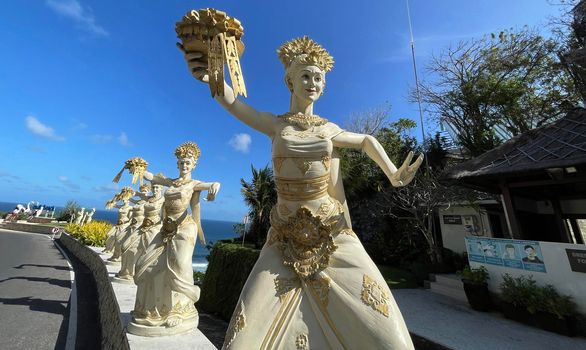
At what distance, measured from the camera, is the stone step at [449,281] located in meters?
9.87

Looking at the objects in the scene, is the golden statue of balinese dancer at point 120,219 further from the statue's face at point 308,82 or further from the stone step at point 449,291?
the stone step at point 449,291

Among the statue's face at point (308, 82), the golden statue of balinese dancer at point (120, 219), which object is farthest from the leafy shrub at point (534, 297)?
the golden statue of balinese dancer at point (120, 219)

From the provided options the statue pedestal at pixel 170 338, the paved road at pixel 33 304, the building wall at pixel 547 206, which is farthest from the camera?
the building wall at pixel 547 206

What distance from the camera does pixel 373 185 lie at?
16766 millimetres

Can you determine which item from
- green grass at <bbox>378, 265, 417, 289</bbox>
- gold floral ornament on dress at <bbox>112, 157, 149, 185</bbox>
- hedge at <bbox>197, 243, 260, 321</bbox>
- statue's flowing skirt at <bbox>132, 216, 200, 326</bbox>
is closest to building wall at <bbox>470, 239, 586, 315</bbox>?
green grass at <bbox>378, 265, 417, 289</bbox>

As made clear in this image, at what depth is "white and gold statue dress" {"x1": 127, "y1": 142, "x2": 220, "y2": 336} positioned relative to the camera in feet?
12.8

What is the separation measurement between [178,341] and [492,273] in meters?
8.53

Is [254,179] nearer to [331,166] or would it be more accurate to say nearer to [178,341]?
[178,341]

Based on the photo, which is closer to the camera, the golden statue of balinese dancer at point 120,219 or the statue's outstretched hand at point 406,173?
the statue's outstretched hand at point 406,173

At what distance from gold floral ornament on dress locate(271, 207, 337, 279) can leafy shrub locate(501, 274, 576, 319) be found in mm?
7657

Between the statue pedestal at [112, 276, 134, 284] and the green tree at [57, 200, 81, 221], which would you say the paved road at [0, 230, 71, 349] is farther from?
the green tree at [57, 200, 81, 221]

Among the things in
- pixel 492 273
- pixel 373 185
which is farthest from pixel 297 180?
pixel 373 185

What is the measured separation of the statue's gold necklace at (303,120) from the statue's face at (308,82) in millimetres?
145

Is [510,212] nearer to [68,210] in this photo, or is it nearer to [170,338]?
[170,338]
